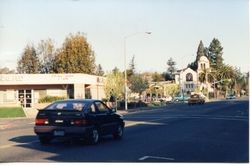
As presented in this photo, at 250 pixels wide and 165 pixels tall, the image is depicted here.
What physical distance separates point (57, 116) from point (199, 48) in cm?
13723

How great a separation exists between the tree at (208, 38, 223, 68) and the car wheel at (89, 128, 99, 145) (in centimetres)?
12215

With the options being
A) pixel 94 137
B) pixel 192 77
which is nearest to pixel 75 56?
pixel 192 77

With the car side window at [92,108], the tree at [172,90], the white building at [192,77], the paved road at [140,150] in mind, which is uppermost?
the white building at [192,77]

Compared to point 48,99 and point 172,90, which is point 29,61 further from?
point 172,90

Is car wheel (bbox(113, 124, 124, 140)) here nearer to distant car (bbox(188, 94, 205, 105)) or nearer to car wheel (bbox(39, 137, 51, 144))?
car wheel (bbox(39, 137, 51, 144))

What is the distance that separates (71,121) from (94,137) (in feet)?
2.91

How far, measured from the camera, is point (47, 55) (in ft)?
282

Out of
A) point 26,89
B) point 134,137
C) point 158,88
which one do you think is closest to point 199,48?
point 158,88

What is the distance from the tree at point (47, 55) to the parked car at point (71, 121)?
228 ft

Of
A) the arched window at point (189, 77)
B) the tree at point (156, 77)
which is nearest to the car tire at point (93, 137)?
the arched window at point (189, 77)

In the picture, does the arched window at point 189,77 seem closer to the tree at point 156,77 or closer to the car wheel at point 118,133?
the tree at point 156,77

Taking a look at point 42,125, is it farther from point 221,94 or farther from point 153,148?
point 221,94

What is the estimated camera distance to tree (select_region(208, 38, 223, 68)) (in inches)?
5408

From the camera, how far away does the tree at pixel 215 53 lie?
451 feet
